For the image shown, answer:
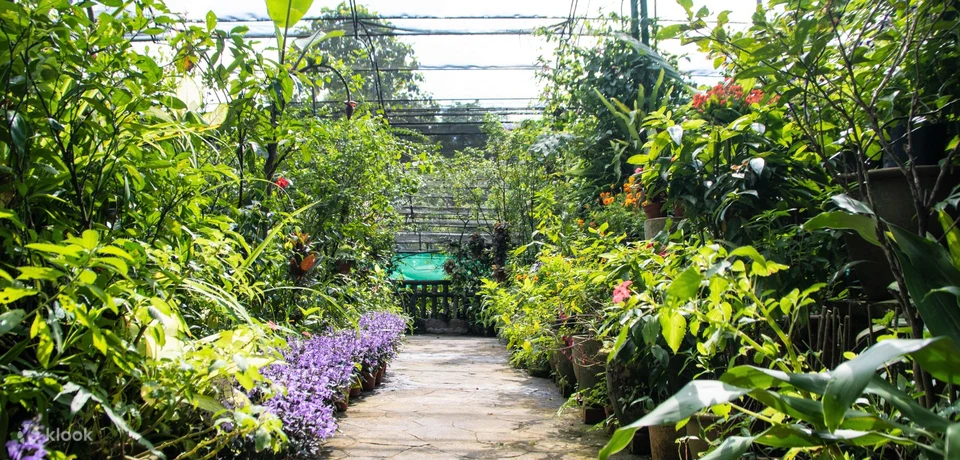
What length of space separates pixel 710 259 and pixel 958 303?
0.38 meters

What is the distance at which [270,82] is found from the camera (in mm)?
2146

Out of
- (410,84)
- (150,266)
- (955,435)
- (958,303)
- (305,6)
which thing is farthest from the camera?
(410,84)

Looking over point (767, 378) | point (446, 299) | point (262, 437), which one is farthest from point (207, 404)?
point (446, 299)

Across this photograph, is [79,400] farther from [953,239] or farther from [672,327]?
[953,239]

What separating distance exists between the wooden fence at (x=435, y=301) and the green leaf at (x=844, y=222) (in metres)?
9.26

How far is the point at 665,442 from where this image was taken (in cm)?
242

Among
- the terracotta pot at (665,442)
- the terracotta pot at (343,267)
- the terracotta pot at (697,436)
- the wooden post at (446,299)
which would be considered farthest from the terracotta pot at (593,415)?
the wooden post at (446,299)

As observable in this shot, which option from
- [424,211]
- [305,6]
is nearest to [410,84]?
[424,211]

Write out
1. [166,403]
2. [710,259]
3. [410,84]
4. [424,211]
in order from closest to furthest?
[710,259], [166,403], [410,84], [424,211]

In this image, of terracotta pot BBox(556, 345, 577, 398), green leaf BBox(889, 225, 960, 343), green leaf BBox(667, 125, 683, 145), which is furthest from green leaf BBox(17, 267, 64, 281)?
terracotta pot BBox(556, 345, 577, 398)

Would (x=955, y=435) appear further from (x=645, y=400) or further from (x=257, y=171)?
(x=257, y=171)

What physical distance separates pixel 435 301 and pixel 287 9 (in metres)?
8.77

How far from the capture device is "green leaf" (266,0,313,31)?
2100mm

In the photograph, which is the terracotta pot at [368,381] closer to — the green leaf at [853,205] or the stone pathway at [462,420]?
the stone pathway at [462,420]
